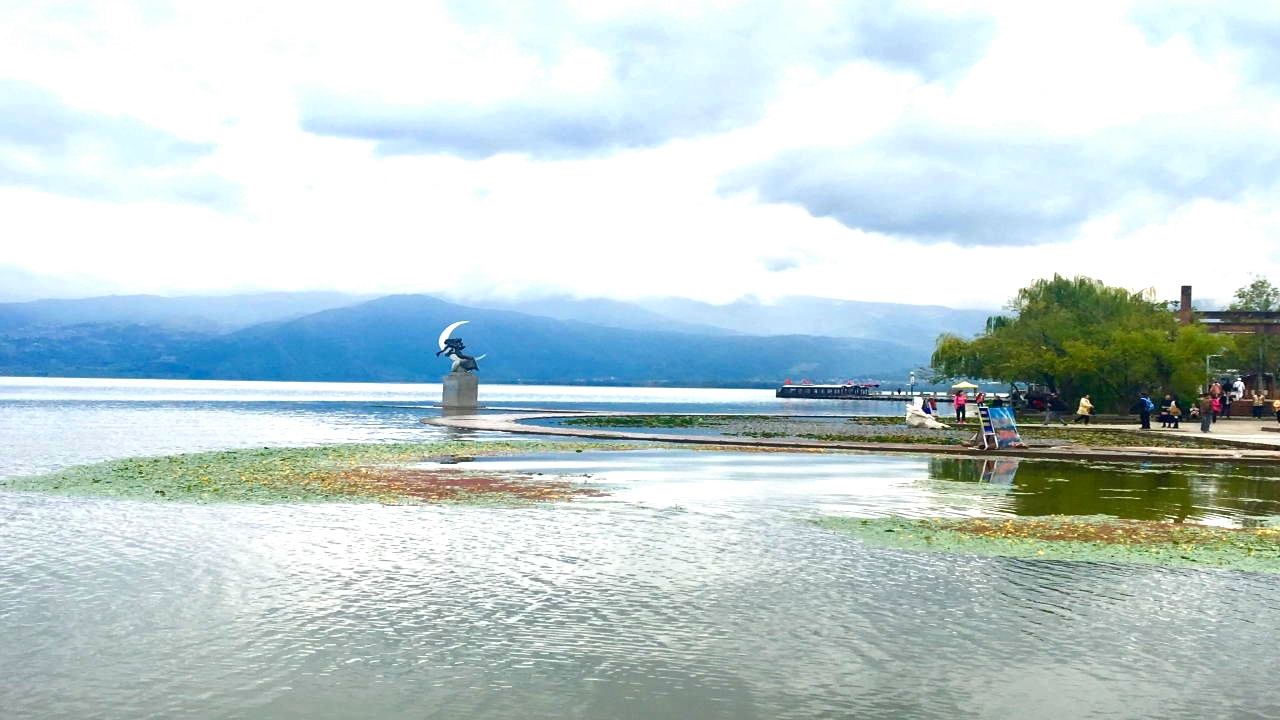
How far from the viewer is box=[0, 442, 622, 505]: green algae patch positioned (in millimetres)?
25453

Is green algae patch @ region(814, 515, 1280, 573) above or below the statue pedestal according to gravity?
below

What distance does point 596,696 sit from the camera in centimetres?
1045

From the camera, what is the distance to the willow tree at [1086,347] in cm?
7831

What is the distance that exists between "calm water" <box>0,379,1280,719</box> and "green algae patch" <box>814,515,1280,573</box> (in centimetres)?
84

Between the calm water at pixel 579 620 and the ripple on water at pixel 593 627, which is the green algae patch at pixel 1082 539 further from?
the ripple on water at pixel 593 627

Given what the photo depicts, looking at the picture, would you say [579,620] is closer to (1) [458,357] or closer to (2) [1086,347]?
(2) [1086,347]

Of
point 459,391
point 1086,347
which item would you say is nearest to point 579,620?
point 1086,347

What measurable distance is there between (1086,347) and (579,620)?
74.2m

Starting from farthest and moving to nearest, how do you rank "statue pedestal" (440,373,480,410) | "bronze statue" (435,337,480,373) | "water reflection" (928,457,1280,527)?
"bronze statue" (435,337,480,373)
"statue pedestal" (440,373,480,410)
"water reflection" (928,457,1280,527)

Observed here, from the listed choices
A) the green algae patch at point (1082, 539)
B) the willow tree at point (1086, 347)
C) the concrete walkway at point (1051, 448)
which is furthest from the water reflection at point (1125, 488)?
the willow tree at point (1086, 347)

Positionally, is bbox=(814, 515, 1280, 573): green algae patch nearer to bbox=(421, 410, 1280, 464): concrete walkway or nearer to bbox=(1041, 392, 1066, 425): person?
bbox=(421, 410, 1280, 464): concrete walkway

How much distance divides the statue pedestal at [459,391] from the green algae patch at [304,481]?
51113 millimetres

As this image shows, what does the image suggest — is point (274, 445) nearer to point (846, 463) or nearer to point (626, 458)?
point (626, 458)

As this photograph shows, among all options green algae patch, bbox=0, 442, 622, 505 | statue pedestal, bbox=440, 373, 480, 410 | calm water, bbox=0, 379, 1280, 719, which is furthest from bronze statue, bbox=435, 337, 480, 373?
calm water, bbox=0, 379, 1280, 719
